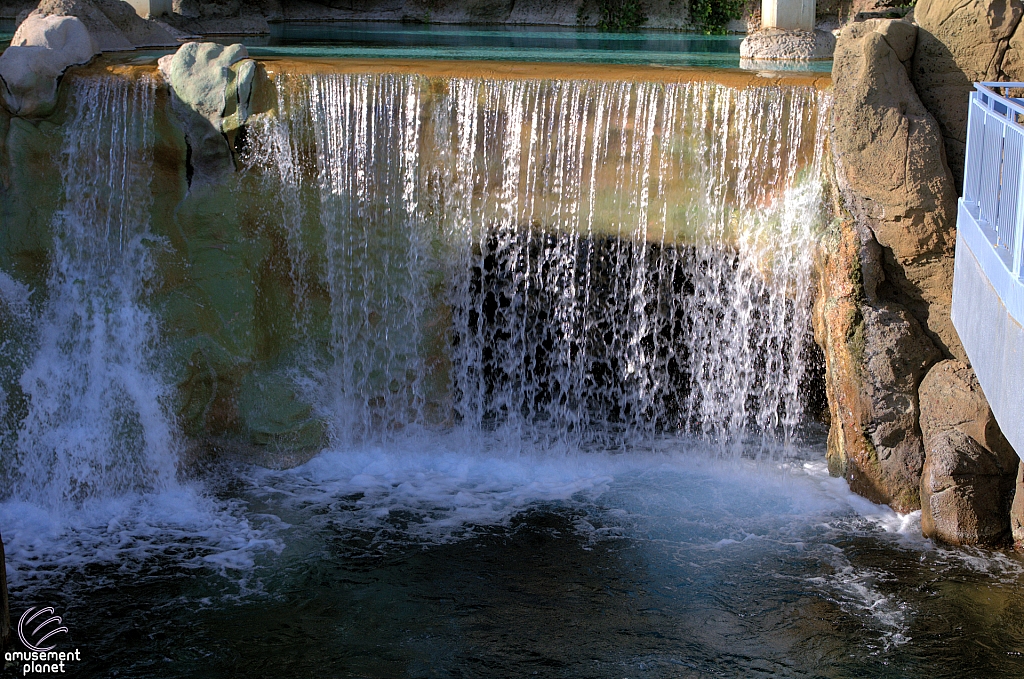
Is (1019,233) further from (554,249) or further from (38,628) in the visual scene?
(38,628)

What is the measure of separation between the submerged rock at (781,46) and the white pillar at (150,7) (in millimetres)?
7956

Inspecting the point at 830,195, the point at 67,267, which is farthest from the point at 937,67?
the point at 67,267

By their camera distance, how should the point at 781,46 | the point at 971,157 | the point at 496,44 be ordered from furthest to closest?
1. the point at 496,44
2. the point at 781,46
3. the point at 971,157

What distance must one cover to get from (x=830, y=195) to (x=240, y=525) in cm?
477

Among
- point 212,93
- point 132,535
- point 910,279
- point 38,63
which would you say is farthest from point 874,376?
point 38,63

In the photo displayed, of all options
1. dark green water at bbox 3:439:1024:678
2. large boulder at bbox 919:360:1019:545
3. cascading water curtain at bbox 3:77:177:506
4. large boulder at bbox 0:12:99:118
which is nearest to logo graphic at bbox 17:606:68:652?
dark green water at bbox 3:439:1024:678

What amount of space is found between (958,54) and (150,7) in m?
11.2

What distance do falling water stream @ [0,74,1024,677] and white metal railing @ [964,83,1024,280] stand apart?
1619mm

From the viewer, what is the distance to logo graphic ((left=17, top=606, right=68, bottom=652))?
5.88 metres

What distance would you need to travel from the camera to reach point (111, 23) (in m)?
10.6

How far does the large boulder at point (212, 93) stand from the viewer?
8273 millimetres

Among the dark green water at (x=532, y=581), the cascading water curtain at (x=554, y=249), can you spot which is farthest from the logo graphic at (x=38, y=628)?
the cascading water curtain at (x=554, y=249)

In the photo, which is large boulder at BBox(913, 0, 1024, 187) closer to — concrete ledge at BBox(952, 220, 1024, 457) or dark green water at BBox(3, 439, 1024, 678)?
concrete ledge at BBox(952, 220, 1024, 457)

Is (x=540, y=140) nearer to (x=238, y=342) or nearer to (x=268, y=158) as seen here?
(x=268, y=158)
